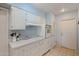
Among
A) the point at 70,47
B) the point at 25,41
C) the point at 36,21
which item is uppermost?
the point at 36,21

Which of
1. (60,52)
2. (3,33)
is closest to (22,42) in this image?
(3,33)

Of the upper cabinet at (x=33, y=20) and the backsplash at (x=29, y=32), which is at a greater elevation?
the upper cabinet at (x=33, y=20)

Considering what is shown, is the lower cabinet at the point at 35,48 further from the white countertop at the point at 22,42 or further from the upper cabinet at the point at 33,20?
the upper cabinet at the point at 33,20

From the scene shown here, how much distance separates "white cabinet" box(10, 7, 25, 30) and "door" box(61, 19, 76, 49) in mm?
828

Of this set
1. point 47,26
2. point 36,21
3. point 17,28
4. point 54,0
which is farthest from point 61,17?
point 17,28

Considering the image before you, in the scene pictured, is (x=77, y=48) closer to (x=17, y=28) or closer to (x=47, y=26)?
(x=47, y=26)

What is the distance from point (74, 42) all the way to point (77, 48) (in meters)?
0.13

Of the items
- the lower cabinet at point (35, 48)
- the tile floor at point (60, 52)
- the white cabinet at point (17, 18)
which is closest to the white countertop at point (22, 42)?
the lower cabinet at point (35, 48)

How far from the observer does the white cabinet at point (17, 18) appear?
1849 millimetres

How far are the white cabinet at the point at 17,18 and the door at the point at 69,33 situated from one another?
32.6 inches

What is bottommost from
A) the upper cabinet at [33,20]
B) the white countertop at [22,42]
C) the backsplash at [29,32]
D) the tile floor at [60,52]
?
the tile floor at [60,52]

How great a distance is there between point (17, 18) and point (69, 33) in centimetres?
110

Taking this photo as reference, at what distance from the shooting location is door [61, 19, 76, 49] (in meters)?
1.84

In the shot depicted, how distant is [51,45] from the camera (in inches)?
75.6
